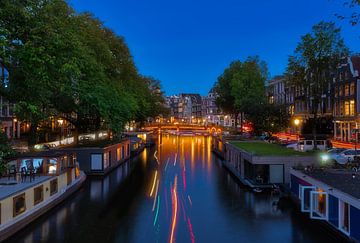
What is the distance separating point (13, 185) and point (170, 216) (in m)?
9.23

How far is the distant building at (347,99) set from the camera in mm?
63275

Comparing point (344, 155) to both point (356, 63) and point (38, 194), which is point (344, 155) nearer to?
point (38, 194)

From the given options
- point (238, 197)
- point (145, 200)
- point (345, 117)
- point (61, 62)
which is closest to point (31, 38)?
point (61, 62)

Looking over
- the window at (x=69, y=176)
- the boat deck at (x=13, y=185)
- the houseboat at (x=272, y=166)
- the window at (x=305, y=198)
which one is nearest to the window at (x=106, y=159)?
the window at (x=69, y=176)

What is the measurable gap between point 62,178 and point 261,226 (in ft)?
47.1

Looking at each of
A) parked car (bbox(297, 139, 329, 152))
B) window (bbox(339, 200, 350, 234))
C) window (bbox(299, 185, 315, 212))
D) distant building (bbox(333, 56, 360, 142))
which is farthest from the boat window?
distant building (bbox(333, 56, 360, 142))

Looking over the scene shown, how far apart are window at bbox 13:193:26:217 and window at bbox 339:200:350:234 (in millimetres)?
15857

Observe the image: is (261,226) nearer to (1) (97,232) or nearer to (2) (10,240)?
(1) (97,232)

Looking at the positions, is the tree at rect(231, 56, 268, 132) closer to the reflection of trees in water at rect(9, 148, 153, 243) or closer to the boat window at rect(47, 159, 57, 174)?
the reflection of trees in water at rect(9, 148, 153, 243)

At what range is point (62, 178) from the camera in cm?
2797

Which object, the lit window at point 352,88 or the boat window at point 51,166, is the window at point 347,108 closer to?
the lit window at point 352,88

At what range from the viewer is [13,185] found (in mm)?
22047

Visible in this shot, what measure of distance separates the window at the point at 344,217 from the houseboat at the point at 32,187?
15176mm

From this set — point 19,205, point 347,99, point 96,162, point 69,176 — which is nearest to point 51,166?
point 69,176
